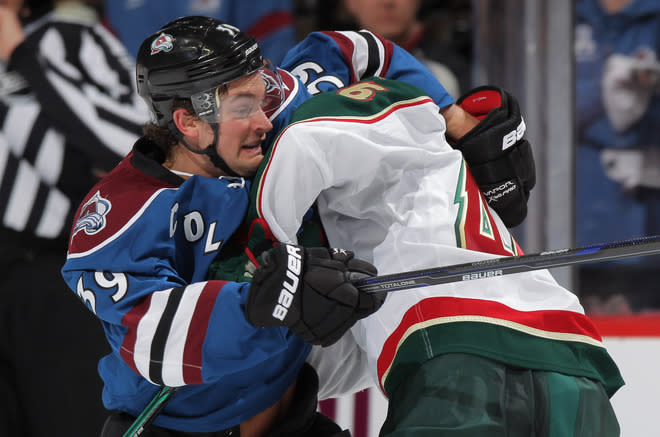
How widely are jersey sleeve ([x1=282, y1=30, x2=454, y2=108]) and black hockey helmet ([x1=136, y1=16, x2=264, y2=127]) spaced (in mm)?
205

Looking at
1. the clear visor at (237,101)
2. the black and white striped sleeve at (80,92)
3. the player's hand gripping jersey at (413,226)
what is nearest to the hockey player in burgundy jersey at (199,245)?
the clear visor at (237,101)

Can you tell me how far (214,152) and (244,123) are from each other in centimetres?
8

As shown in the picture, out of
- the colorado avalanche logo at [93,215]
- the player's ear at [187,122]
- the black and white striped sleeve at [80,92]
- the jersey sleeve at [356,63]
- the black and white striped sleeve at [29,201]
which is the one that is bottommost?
the black and white striped sleeve at [29,201]

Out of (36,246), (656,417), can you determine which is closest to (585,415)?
(656,417)

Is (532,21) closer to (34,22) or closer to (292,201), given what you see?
(34,22)

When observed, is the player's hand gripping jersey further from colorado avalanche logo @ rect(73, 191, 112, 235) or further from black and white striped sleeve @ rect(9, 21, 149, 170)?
black and white striped sleeve @ rect(9, 21, 149, 170)

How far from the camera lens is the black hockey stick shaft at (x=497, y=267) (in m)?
1.23

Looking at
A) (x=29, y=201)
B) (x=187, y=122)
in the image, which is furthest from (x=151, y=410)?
(x=29, y=201)

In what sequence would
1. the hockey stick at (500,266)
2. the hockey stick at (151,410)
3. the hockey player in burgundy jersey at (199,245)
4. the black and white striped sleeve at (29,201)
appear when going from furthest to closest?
the black and white striped sleeve at (29,201)
the hockey stick at (151,410)
the hockey player in burgundy jersey at (199,245)
the hockey stick at (500,266)

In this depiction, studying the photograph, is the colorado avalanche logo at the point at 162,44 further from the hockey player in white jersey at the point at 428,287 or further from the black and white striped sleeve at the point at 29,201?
the black and white striped sleeve at the point at 29,201

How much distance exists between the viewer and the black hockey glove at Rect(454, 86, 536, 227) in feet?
5.04

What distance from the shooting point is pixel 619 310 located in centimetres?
324

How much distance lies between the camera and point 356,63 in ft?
5.73

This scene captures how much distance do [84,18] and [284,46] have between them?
0.70 metres
